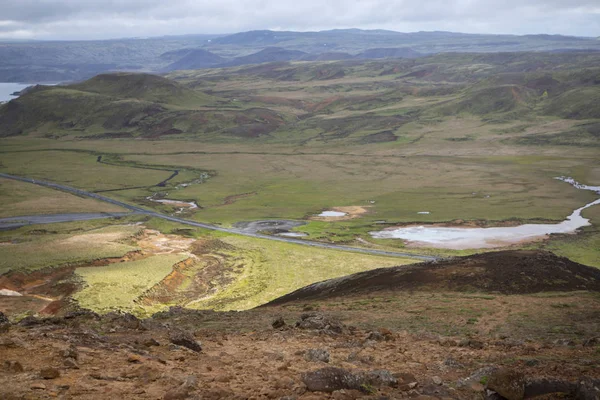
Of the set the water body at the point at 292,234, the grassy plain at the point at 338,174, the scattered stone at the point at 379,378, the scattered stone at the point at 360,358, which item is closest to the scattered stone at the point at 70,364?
the scattered stone at the point at 379,378

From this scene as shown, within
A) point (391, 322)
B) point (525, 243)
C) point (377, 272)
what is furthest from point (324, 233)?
point (391, 322)

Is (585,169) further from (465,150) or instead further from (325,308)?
(325,308)

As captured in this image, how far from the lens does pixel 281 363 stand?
60.4 feet

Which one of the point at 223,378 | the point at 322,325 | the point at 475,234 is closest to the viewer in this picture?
A: the point at 223,378

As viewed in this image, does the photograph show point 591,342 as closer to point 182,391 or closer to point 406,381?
point 406,381

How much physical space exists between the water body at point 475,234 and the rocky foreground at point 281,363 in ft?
161

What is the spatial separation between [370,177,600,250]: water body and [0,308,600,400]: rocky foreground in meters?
48.9

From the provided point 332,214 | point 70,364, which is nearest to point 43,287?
point 70,364

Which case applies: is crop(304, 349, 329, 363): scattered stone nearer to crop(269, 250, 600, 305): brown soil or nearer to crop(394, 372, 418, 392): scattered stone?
crop(394, 372, 418, 392): scattered stone

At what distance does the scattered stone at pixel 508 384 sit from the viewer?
13633mm

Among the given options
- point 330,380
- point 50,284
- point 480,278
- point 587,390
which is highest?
point 587,390

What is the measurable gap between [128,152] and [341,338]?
153281 mm

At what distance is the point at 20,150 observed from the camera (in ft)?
556

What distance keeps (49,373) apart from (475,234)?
67.5 meters
